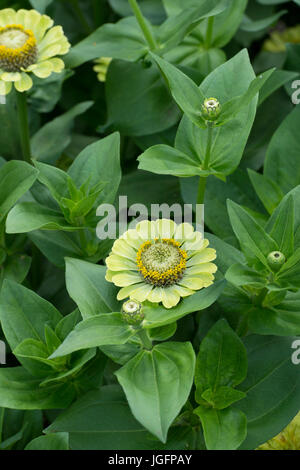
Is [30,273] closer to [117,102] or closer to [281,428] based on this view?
[117,102]

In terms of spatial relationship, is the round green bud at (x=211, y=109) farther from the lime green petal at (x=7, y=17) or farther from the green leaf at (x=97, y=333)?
the lime green petal at (x=7, y=17)

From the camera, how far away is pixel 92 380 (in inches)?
30.8

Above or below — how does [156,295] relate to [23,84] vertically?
below

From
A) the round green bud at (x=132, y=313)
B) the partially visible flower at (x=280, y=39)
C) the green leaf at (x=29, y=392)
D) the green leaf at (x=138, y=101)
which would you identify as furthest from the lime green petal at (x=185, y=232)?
the partially visible flower at (x=280, y=39)

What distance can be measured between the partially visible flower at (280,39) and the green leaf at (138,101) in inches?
12.3

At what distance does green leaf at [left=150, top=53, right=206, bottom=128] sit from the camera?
2.49ft

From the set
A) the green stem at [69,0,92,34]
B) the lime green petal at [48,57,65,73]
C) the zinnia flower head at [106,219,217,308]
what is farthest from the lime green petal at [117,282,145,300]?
the green stem at [69,0,92,34]

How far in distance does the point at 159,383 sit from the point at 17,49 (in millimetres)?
505

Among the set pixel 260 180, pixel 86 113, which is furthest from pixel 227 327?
pixel 86 113

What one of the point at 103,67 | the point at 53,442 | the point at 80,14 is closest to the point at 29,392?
the point at 53,442

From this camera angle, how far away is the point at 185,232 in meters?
0.73

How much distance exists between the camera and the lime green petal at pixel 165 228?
0.74 meters

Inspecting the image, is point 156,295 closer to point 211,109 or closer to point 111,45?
point 211,109

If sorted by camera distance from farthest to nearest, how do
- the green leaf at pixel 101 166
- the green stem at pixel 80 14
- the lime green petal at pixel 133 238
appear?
1. the green stem at pixel 80 14
2. the green leaf at pixel 101 166
3. the lime green petal at pixel 133 238
